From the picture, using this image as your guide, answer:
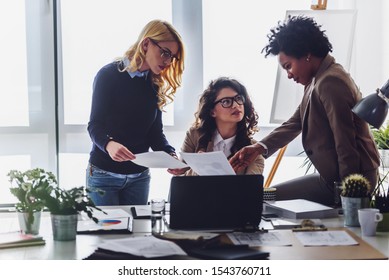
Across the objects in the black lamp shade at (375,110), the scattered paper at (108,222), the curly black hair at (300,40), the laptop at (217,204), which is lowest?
the scattered paper at (108,222)

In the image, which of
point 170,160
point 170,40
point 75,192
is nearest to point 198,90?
point 170,40

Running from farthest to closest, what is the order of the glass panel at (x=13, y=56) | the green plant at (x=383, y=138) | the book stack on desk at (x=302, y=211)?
the glass panel at (x=13, y=56)
the green plant at (x=383, y=138)
the book stack on desk at (x=302, y=211)

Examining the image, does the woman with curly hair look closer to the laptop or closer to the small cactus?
the small cactus

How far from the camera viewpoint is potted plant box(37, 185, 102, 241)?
1672mm

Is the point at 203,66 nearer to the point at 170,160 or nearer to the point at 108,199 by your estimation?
the point at 108,199

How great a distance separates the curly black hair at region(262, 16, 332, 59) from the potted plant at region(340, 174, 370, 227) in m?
0.91

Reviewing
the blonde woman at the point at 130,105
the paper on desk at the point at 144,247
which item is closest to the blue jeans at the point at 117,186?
Answer: the blonde woman at the point at 130,105

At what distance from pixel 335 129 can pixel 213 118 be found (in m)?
0.77

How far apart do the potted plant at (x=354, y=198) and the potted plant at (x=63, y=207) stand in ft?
2.80

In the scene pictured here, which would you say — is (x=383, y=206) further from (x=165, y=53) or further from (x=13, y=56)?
(x=13, y=56)

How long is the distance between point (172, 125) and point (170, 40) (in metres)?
1.17

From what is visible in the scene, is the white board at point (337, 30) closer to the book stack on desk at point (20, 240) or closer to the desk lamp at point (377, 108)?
the desk lamp at point (377, 108)

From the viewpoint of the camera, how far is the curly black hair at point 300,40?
258cm

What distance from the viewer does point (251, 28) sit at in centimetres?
374
